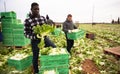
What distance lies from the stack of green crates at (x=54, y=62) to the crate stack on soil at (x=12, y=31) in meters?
5.97

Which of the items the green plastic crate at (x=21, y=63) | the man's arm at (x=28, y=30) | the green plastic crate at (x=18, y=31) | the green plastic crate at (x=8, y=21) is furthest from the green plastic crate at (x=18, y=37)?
the man's arm at (x=28, y=30)

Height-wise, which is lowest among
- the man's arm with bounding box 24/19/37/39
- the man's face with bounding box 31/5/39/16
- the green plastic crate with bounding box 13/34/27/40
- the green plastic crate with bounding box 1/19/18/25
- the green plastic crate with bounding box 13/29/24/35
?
the green plastic crate with bounding box 13/34/27/40

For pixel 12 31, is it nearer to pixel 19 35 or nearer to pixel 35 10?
pixel 19 35

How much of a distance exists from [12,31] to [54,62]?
20.8ft

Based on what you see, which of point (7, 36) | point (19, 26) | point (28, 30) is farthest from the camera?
point (7, 36)

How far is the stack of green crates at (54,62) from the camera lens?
5.39 meters

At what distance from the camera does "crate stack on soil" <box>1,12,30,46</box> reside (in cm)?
1115

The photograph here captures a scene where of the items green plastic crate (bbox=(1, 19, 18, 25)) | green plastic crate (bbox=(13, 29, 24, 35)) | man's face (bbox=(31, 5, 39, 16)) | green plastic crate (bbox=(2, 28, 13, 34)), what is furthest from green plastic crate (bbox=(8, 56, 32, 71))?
green plastic crate (bbox=(1, 19, 18, 25))

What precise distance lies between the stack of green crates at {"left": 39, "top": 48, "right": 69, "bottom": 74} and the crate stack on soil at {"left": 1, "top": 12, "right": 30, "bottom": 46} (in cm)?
597

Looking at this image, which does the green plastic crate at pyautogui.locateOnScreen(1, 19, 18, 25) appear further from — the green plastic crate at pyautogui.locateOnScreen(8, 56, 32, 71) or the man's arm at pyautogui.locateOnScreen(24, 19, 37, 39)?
the man's arm at pyautogui.locateOnScreen(24, 19, 37, 39)

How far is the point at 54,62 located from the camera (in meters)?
5.43

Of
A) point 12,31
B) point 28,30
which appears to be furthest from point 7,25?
point 28,30

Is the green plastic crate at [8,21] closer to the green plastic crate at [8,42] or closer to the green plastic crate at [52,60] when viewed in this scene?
the green plastic crate at [8,42]

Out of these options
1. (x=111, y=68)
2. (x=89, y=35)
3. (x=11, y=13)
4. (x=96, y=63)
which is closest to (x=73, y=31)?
(x=96, y=63)
